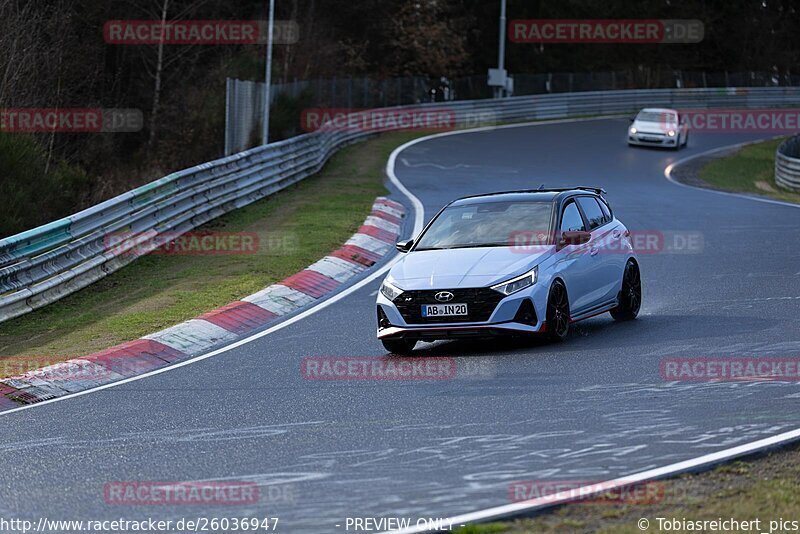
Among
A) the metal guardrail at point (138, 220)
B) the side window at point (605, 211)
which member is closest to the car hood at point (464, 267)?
the side window at point (605, 211)

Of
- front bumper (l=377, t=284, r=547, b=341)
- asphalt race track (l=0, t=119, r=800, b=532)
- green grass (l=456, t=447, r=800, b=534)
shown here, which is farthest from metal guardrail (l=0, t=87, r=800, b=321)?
green grass (l=456, t=447, r=800, b=534)

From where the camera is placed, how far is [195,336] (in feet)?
45.5

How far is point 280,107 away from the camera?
39344 mm

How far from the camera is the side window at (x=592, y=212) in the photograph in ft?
47.3

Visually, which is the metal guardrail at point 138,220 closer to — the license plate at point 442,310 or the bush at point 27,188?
the bush at point 27,188

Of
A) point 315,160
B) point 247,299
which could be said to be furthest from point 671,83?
point 247,299

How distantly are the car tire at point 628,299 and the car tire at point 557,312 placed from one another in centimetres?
156

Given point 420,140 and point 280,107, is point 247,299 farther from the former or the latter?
point 420,140

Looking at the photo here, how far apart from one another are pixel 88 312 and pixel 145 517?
358 inches

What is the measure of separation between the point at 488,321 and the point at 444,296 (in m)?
0.46

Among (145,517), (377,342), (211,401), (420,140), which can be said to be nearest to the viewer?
(145,517)

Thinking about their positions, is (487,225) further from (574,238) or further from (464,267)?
(464,267)

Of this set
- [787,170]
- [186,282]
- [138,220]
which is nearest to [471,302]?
[186,282]

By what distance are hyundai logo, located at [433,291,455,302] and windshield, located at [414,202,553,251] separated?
1074mm
